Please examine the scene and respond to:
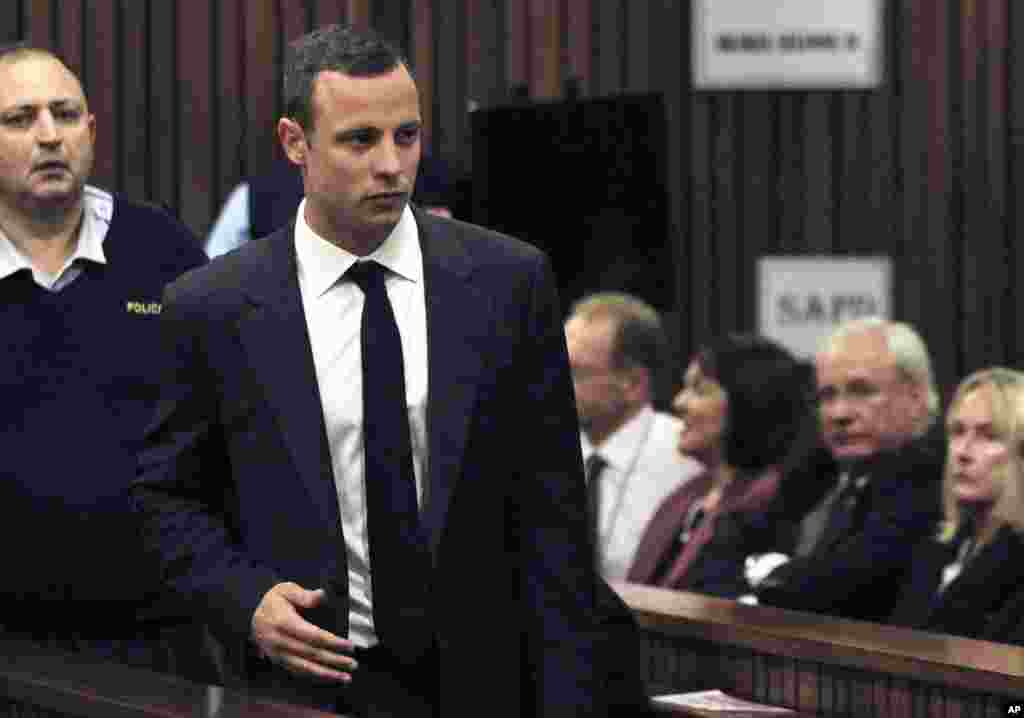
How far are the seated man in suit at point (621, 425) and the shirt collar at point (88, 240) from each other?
185cm

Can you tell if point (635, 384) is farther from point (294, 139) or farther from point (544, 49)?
point (294, 139)

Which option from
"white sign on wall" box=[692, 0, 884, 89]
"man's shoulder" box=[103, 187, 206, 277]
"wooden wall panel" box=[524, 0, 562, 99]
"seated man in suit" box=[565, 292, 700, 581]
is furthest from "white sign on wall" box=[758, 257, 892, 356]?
"man's shoulder" box=[103, 187, 206, 277]

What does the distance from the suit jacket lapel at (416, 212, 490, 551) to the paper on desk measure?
890mm

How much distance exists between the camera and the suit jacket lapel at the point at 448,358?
2.01m

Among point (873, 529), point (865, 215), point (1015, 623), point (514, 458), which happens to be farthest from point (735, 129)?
point (514, 458)

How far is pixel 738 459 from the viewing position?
14.3ft

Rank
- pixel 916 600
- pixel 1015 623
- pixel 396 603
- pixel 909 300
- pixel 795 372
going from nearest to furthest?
pixel 396 603 → pixel 1015 623 → pixel 916 600 → pixel 795 372 → pixel 909 300

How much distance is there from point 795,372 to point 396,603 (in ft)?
8.70

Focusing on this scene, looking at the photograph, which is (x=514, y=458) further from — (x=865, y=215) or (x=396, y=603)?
(x=865, y=215)

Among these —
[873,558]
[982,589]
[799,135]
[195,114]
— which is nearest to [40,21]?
[195,114]

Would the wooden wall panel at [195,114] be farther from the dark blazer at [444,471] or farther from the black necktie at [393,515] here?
the black necktie at [393,515]

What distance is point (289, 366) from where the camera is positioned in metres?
2.03

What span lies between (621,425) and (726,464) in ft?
1.18

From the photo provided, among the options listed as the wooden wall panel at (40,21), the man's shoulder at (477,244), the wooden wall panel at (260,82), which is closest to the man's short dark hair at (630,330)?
the wooden wall panel at (260,82)
